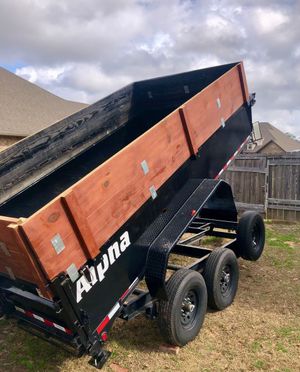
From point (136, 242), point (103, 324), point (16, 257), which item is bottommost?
point (103, 324)

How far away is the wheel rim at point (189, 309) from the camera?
3.76 m

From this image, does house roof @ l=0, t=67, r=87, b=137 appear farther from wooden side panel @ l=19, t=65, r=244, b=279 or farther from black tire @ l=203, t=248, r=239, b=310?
black tire @ l=203, t=248, r=239, b=310

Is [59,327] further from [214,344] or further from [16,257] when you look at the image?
[214,344]

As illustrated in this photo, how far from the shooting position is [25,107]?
59.1 ft

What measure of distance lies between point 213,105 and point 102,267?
102 inches

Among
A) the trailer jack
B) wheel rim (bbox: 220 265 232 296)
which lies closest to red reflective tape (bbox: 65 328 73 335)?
the trailer jack

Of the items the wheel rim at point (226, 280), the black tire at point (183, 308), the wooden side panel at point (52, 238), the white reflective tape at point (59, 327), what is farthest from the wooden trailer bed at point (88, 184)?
the wheel rim at point (226, 280)

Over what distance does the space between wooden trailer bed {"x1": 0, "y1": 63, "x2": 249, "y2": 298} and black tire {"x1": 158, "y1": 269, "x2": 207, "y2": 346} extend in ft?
3.09

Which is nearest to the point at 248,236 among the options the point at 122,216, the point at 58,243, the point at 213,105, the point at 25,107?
the point at 213,105

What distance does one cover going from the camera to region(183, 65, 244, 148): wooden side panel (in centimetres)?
413

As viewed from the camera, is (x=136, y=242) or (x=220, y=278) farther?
(x=220, y=278)

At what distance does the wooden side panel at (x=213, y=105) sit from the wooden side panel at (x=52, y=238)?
1958mm

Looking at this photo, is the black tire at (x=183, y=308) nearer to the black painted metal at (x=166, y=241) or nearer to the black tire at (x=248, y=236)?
the black painted metal at (x=166, y=241)

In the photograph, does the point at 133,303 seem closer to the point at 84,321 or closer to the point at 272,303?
the point at 84,321
